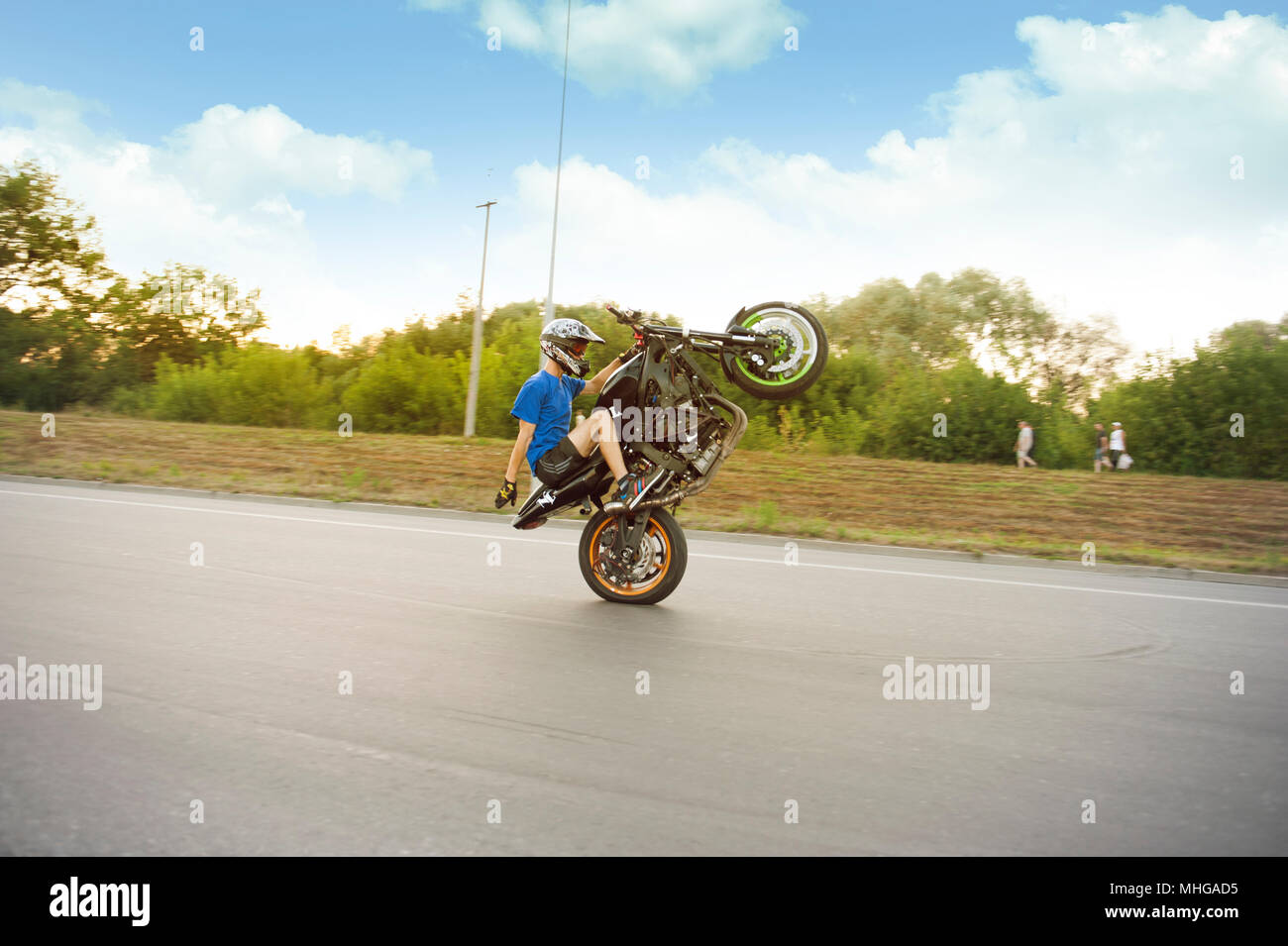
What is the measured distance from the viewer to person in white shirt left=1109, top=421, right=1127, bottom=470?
28.7 m

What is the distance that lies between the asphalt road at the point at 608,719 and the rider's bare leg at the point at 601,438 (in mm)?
1091

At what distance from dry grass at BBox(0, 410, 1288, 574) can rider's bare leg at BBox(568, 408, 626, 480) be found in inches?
281

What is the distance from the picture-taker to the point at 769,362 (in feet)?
25.0

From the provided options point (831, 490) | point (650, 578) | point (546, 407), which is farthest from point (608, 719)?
Answer: point (831, 490)

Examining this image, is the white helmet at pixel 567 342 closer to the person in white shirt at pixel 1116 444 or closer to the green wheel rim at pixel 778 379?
the green wheel rim at pixel 778 379

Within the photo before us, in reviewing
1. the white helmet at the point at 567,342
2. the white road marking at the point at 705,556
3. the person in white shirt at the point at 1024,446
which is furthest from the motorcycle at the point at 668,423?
the person in white shirt at the point at 1024,446

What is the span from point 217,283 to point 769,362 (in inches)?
1965

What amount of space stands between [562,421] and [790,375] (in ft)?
6.08

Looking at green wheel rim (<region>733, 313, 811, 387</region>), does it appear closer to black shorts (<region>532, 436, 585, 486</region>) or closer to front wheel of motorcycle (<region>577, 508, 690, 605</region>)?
front wheel of motorcycle (<region>577, 508, 690, 605</region>)

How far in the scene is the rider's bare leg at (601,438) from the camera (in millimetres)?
7770

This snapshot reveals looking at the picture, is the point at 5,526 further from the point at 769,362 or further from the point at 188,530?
the point at 769,362

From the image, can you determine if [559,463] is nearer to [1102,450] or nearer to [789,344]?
[789,344]

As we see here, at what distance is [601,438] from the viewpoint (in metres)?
7.86
